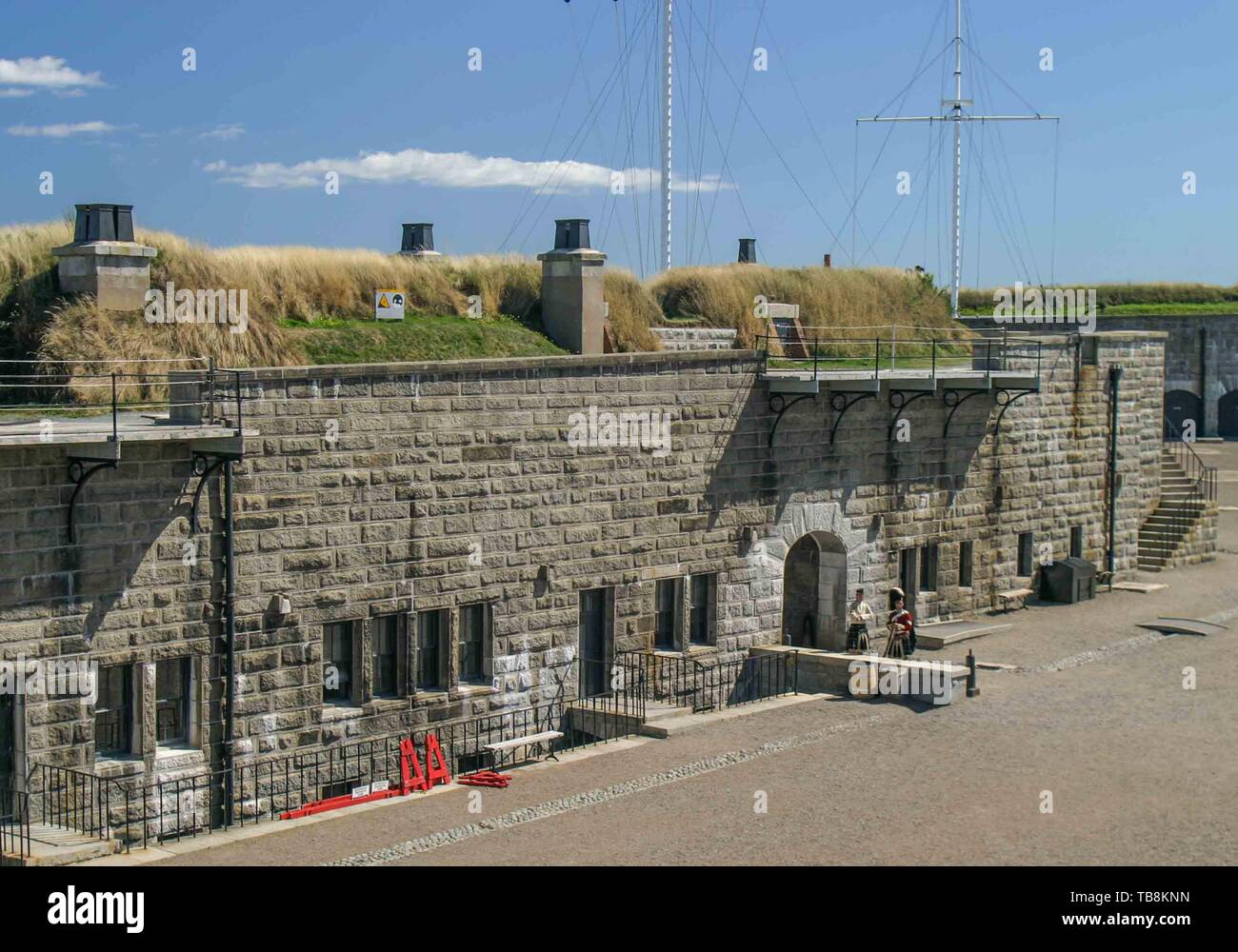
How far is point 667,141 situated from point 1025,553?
10.8 m

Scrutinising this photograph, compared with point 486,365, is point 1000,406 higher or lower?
lower

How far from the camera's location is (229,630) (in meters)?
16.9

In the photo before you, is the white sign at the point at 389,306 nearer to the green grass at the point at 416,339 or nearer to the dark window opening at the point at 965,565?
the green grass at the point at 416,339

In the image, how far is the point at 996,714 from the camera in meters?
20.9

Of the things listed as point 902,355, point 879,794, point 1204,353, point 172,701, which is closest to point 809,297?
point 902,355

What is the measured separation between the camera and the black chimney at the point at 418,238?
26.2 m

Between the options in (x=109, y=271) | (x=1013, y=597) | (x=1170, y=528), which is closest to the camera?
(x=109, y=271)

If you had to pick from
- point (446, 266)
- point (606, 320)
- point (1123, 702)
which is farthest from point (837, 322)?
point (1123, 702)

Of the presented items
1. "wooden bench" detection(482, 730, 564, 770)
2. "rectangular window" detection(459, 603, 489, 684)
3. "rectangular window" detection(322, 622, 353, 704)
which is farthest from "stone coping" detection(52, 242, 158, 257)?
"wooden bench" detection(482, 730, 564, 770)

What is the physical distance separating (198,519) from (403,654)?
11.1 ft

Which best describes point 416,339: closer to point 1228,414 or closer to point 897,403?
point 897,403

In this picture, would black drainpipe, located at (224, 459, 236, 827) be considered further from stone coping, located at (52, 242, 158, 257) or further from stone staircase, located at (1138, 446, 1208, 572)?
stone staircase, located at (1138, 446, 1208, 572)

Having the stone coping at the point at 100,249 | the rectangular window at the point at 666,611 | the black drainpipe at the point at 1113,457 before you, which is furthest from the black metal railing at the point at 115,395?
the black drainpipe at the point at 1113,457
